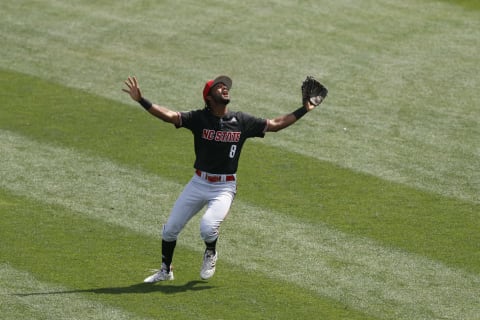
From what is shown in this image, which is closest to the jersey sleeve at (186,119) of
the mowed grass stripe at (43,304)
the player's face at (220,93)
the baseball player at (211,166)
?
the baseball player at (211,166)

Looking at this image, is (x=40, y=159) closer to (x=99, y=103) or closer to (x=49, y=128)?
(x=49, y=128)

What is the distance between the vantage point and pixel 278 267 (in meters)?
11.2

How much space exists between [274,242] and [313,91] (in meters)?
2.01

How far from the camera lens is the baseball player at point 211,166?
34.7 feet

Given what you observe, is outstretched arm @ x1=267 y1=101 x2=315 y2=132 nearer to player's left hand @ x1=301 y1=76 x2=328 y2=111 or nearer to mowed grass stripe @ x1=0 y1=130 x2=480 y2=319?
player's left hand @ x1=301 y1=76 x2=328 y2=111

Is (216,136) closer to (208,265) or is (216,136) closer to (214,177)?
(214,177)

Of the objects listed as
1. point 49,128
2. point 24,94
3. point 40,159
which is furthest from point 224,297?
point 24,94

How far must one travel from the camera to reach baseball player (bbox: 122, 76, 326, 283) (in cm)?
1056

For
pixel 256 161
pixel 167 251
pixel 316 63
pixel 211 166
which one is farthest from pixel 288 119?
pixel 316 63

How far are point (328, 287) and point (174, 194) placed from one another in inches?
128

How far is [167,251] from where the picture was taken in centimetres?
1069

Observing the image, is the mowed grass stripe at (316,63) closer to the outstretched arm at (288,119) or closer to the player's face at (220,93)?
the outstretched arm at (288,119)

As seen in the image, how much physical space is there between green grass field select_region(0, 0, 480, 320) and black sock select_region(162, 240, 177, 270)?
0.28 m

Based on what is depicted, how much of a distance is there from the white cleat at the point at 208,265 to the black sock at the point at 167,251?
1.17 ft
